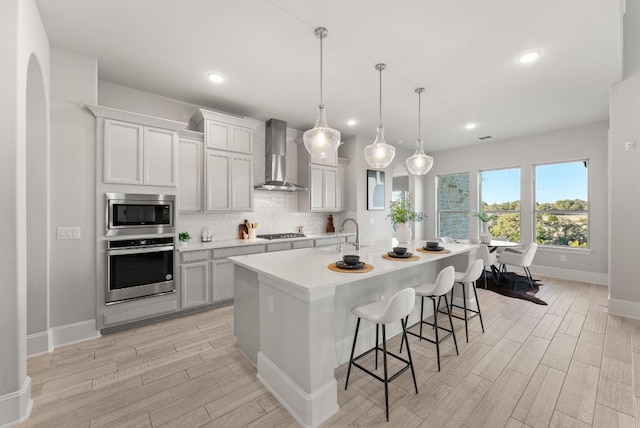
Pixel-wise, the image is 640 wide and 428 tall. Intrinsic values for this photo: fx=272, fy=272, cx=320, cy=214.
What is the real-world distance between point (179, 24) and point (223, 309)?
10.7 feet

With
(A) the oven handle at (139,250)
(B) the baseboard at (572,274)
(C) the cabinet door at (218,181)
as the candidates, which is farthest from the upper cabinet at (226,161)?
(B) the baseboard at (572,274)

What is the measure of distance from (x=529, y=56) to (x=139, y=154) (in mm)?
4325

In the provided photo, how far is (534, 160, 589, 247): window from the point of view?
203 inches

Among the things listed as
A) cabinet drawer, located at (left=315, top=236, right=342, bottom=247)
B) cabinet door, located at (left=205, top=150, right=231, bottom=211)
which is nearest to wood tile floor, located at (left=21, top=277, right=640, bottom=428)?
cabinet door, located at (left=205, top=150, right=231, bottom=211)

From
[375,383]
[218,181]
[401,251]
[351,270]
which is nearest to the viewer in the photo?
[351,270]

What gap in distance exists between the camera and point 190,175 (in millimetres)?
3797

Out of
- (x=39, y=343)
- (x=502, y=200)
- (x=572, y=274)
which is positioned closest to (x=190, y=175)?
(x=39, y=343)

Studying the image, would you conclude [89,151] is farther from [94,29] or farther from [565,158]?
[565,158]

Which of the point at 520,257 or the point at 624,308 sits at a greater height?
the point at 520,257

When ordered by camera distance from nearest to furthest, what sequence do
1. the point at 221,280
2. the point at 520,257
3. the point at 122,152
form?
1. the point at 122,152
2. the point at 221,280
3. the point at 520,257

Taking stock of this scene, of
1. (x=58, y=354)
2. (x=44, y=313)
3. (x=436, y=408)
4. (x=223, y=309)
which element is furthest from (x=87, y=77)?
(x=436, y=408)

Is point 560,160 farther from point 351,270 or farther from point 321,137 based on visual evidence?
point 351,270

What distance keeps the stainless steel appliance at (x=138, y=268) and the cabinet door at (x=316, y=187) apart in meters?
2.54

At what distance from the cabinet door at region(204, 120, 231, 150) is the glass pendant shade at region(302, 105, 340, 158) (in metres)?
1.90
